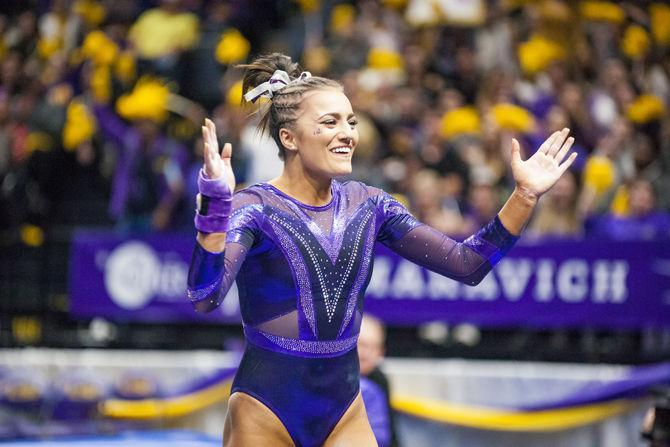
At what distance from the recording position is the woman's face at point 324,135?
3.46m

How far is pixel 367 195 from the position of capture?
143 inches

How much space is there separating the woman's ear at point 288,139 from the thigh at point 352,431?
819 millimetres

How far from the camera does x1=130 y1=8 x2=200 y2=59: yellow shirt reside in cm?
1076

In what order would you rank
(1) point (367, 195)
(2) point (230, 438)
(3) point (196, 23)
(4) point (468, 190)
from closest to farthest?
(2) point (230, 438) → (1) point (367, 195) → (4) point (468, 190) → (3) point (196, 23)

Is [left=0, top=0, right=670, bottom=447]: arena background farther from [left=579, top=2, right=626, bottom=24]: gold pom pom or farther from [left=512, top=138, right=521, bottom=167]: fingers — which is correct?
[left=512, top=138, right=521, bottom=167]: fingers

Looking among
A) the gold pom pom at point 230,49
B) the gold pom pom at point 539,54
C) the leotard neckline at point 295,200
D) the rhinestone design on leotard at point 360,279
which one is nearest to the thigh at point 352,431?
the rhinestone design on leotard at point 360,279

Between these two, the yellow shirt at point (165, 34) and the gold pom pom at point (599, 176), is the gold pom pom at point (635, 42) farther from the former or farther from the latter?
the yellow shirt at point (165, 34)

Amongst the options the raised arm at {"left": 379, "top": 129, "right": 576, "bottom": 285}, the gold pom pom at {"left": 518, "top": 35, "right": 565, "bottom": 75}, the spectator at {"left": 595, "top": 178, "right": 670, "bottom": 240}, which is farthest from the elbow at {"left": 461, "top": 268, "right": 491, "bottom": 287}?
the gold pom pom at {"left": 518, "top": 35, "right": 565, "bottom": 75}

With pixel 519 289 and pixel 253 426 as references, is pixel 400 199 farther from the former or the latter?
pixel 253 426

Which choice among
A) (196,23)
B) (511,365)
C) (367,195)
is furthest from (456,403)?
(196,23)

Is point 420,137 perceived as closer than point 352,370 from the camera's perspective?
No

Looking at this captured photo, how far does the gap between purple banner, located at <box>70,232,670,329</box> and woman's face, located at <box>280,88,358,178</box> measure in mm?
3992

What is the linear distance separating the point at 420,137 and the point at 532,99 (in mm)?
951

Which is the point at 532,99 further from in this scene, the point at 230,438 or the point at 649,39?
the point at 230,438
